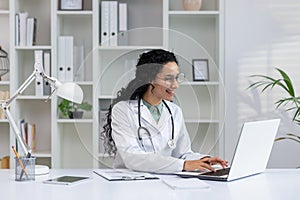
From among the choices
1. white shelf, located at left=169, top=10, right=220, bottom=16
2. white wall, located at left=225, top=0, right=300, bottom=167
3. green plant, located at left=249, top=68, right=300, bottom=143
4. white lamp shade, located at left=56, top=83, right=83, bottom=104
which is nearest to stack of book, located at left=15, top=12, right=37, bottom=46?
white shelf, located at left=169, top=10, right=220, bottom=16

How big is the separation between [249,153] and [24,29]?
2.38 m

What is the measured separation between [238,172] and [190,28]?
2.20 m

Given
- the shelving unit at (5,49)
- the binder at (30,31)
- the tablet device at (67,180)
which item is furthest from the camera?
the shelving unit at (5,49)

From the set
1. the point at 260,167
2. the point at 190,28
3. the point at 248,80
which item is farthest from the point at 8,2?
the point at 260,167

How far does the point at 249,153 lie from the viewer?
90.7 inches

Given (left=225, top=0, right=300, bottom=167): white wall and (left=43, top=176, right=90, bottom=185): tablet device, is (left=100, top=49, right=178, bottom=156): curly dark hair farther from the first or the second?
(left=225, top=0, right=300, bottom=167): white wall

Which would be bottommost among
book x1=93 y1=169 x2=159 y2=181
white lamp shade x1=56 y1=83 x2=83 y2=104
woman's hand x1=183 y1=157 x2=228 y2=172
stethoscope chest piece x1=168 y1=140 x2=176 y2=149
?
book x1=93 y1=169 x2=159 y2=181

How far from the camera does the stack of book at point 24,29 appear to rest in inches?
163

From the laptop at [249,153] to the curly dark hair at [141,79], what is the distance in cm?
33

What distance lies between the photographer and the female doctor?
2.33 m

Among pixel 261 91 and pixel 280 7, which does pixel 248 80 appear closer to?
pixel 261 91

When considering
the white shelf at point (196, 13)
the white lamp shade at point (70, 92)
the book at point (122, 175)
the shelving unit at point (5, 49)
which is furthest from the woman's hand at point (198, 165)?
the shelving unit at point (5, 49)

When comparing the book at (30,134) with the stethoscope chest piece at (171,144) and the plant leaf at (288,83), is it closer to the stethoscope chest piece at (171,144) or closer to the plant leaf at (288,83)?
the plant leaf at (288,83)

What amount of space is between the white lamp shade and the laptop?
1.72ft
